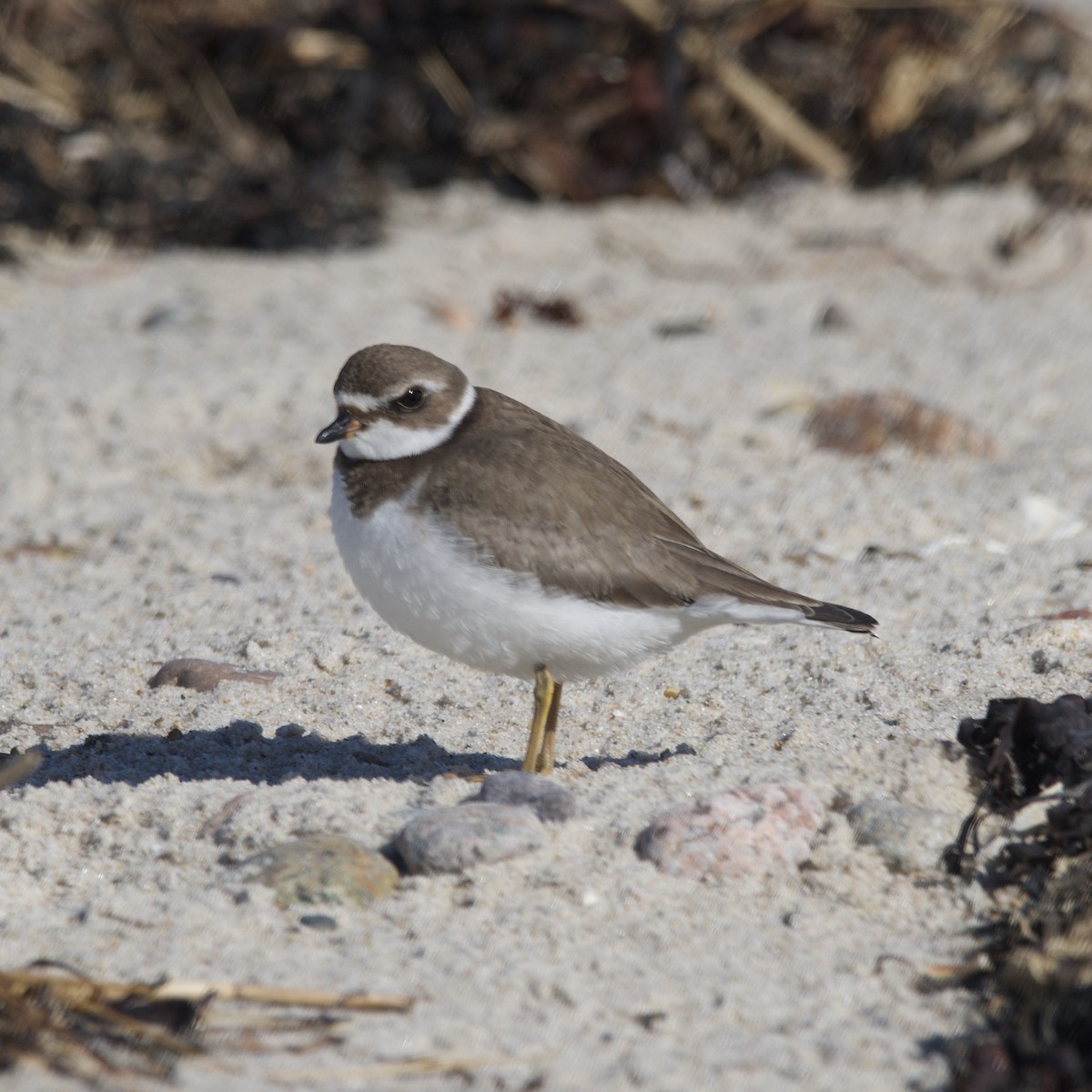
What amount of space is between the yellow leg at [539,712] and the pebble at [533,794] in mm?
340

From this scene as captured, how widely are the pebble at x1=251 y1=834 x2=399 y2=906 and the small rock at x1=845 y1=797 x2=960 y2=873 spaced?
95cm

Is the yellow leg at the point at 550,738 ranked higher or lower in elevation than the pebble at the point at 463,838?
higher

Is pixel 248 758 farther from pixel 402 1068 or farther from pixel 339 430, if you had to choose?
pixel 402 1068

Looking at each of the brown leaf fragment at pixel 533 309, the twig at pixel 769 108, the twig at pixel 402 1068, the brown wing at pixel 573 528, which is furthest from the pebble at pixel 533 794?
the twig at pixel 769 108

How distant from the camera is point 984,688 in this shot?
3.94 metres

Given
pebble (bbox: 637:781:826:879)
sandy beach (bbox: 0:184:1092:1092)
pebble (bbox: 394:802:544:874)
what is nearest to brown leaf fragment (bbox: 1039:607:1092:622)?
sandy beach (bbox: 0:184:1092:1092)

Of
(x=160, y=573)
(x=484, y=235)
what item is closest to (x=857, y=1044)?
(x=160, y=573)

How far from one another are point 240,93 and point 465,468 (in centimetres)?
544

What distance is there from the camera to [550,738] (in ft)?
12.1

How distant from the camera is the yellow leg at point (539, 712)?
3.62 m

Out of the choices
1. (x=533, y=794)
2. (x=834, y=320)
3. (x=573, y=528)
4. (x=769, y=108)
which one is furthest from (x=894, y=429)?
(x=533, y=794)

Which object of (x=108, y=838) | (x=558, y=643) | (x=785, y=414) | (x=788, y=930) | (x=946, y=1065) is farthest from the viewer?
(x=785, y=414)

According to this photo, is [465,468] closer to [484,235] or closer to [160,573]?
[160,573]

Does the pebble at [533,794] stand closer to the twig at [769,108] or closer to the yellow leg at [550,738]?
the yellow leg at [550,738]
